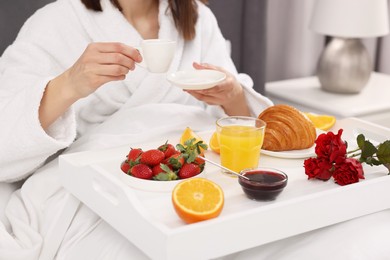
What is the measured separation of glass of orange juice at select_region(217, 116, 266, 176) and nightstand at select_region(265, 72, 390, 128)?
1.20m

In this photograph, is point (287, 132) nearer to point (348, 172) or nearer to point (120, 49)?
point (348, 172)

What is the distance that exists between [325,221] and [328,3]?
1612 millimetres

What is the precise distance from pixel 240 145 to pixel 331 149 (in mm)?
203

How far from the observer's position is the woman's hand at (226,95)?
69.9 inches

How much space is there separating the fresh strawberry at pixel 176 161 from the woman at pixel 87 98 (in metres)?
0.20

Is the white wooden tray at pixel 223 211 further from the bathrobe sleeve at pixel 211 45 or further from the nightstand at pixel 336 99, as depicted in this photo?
the nightstand at pixel 336 99

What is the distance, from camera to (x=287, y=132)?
161cm

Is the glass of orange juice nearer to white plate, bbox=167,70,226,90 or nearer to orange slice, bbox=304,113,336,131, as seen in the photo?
white plate, bbox=167,70,226,90

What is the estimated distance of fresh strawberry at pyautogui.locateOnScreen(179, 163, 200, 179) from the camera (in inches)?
55.4

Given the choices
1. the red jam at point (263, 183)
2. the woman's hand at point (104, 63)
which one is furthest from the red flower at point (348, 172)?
the woman's hand at point (104, 63)

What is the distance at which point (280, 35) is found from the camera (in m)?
3.13

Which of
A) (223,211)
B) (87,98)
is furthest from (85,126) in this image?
(223,211)

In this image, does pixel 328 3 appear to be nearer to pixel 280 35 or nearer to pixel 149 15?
pixel 280 35

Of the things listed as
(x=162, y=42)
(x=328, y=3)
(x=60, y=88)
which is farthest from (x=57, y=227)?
(x=328, y=3)
